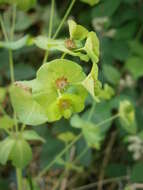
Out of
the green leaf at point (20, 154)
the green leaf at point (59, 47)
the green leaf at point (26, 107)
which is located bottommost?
the green leaf at point (20, 154)

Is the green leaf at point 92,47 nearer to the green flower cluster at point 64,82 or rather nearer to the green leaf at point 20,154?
the green flower cluster at point 64,82

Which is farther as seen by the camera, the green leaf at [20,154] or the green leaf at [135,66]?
the green leaf at [135,66]

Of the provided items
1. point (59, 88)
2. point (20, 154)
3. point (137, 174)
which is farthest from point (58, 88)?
point (137, 174)

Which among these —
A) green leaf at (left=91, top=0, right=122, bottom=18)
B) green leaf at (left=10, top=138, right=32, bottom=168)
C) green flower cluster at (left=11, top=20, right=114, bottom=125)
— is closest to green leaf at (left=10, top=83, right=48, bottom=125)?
green flower cluster at (left=11, top=20, right=114, bottom=125)

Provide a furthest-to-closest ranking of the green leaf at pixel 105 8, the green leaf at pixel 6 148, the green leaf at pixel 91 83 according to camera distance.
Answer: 1. the green leaf at pixel 105 8
2. the green leaf at pixel 6 148
3. the green leaf at pixel 91 83

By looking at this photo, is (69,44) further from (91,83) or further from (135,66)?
(135,66)

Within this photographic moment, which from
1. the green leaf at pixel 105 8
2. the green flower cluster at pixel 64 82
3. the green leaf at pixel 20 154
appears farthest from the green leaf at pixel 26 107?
the green leaf at pixel 105 8

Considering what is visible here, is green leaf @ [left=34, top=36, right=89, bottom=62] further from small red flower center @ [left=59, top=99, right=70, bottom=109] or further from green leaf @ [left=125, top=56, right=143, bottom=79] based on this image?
green leaf @ [left=125, top=56, right=143, bottom=79]
